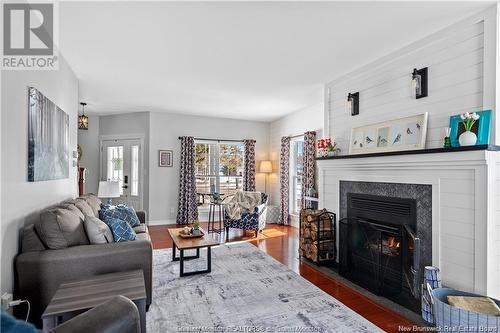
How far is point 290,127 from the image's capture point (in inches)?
261

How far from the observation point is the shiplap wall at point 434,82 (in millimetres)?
2387

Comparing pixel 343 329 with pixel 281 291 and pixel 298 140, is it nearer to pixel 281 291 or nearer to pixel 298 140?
pixel 281 291

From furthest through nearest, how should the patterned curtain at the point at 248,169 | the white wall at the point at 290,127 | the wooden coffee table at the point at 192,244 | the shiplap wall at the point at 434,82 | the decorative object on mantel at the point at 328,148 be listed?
the patterned curtain at the point at 248,169, the white wall at the point at 290,127, the decorative object on mantel at the point at 328,148, the wooden coffee table at the point at 192,244, the shiplap wall at the point at 434,82

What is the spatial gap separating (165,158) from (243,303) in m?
4.58

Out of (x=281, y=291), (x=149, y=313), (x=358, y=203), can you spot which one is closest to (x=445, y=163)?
(x=358, y=203)

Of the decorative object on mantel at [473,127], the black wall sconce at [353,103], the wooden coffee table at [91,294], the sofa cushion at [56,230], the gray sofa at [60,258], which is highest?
the black wall sconce at [353,103]

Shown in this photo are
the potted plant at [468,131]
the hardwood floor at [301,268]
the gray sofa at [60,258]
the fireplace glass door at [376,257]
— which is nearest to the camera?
the gray sofa at [60,258]

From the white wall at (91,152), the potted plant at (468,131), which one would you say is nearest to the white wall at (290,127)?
the potted plant at (468,131)

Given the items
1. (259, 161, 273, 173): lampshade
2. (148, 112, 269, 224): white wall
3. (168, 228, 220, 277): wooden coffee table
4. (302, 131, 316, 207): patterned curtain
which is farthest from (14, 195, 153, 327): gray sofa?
(259, 161, 273, 173): lampshade

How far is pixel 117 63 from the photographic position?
3482 millimetres

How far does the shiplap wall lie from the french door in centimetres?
499

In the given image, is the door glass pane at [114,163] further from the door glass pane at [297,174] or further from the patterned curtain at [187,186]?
the door glass pane at [297,174]

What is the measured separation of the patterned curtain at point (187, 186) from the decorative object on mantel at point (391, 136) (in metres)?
4.05

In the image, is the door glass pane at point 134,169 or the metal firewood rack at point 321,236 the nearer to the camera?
the metal firewood rack at point 321,236
